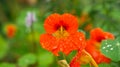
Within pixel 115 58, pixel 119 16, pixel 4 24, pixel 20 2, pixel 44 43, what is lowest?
pixel 115 58

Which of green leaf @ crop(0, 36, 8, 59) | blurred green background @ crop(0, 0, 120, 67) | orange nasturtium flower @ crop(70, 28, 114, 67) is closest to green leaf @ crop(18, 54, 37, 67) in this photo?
blurred green background @ crop(0, 0, 120, 67)

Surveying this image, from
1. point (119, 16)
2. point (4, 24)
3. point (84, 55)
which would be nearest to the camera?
point (84, 55)

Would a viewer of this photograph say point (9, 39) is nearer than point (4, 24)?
Yes

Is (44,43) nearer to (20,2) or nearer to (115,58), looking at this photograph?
(115,58)

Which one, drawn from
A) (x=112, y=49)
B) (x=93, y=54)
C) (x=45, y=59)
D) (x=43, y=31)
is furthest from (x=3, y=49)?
(x=112, y=49)

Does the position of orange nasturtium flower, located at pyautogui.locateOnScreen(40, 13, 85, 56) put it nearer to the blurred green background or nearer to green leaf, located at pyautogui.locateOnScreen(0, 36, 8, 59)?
the blurred green background

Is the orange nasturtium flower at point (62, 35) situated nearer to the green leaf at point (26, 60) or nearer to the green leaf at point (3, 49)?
the green leaf at point (26, 60)

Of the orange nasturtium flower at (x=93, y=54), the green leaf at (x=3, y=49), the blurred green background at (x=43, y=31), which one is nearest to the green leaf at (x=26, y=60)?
the blurred green background at (x=43, y=31)

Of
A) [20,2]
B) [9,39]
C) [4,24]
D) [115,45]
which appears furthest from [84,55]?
[20,2]
